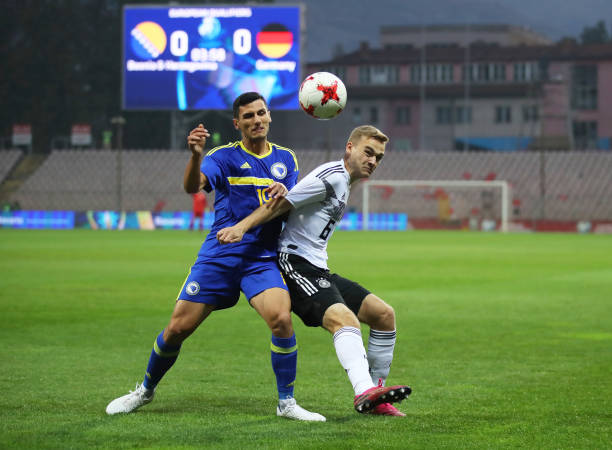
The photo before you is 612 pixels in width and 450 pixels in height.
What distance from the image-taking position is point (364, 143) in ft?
21.4

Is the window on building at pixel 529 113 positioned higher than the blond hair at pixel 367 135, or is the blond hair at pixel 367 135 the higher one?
the window on building at pixel 529 113

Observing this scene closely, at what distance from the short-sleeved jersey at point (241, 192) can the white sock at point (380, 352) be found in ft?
2.98

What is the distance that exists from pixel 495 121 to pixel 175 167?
116ft

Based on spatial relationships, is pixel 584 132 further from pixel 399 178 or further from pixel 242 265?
pixel 242 265

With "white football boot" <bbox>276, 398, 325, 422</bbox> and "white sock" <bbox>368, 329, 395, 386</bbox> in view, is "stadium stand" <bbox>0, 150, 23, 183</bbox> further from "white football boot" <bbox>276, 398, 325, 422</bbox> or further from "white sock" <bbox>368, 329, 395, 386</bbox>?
"white football boot" <bbox>276, 398, 325, 422</bbox>

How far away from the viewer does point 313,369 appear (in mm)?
8648

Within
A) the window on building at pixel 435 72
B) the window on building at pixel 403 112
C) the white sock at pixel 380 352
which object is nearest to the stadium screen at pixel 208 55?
the white sock at pixel 380 352

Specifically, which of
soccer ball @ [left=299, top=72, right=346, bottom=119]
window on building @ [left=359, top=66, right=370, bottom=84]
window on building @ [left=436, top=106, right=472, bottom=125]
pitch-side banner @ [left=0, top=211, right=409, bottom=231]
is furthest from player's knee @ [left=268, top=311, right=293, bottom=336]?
window on building @ [left=359, top=66, right=370, bottom=84]

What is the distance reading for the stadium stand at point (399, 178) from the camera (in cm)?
5725

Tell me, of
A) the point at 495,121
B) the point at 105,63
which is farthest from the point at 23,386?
the point at 495,121

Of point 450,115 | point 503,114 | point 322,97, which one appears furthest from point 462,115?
point 322,97

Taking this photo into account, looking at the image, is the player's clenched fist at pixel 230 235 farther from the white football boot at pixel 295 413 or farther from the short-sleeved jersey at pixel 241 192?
the white football boot at pixel 295 413

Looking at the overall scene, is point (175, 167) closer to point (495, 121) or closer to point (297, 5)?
point (297, 5)

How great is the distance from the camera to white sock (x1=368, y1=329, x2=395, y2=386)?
6.71 m
